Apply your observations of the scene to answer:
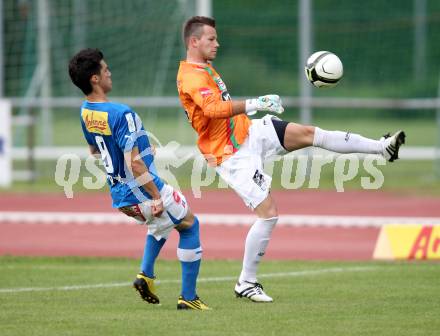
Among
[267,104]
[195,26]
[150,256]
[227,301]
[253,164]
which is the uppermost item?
[195,26]

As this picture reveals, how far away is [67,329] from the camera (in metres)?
7.72

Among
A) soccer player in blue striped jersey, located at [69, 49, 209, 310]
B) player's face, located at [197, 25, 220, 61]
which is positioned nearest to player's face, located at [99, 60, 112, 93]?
soccer player in blue striped jersey, located at [69, 49, 209, 310]

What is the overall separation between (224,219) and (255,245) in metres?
7.33

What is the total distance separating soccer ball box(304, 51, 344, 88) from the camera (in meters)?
9.41

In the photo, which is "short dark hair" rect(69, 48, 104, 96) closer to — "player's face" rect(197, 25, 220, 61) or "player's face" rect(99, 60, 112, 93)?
"player's face" rect(99, 60, 112, 93)

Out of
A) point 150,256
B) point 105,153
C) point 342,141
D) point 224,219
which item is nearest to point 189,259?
point 150,256

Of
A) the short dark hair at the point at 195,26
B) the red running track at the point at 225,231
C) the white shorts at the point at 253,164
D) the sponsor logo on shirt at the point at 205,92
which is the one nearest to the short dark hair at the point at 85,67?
the sponsor logo on shirt at the point at 205,92

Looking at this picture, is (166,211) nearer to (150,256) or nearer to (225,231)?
(150,256)

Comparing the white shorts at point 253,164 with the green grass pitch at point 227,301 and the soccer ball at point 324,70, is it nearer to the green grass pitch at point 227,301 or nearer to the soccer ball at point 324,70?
the soccer ball at point 324,70

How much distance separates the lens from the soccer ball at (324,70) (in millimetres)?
9406

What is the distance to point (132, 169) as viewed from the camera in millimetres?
8430

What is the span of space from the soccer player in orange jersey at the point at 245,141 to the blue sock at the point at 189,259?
645 mm

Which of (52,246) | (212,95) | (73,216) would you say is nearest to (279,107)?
(212,95)

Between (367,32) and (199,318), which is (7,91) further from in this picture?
(199,318)
